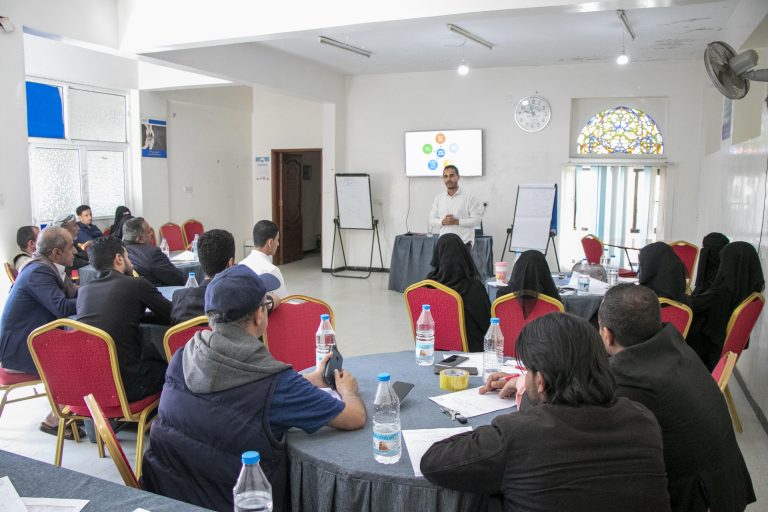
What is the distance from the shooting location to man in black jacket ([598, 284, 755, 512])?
5.78 ft

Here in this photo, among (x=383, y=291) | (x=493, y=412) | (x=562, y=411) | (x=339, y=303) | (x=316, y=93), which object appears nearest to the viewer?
(x=562, y=411)

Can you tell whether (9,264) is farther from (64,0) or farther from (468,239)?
(468,239)

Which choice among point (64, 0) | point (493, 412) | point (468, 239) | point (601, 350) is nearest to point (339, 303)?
point (468, 239)

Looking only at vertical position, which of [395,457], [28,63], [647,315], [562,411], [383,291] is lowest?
[383,291]

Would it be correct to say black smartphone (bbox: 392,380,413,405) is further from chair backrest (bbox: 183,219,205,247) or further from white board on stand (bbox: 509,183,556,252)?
chair backrest (bbox: 183,219,205,247)

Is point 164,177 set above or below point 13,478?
above

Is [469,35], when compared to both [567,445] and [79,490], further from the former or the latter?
[79,490]

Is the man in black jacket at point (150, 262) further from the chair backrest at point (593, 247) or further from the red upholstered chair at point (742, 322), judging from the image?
the chair backrest at point (593, 247)

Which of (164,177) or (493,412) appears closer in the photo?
(493,412)

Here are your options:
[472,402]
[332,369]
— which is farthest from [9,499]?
[472,402]

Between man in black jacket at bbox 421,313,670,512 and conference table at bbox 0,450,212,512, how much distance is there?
2.37ft

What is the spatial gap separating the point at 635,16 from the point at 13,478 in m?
7.13

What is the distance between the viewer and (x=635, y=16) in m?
6.72

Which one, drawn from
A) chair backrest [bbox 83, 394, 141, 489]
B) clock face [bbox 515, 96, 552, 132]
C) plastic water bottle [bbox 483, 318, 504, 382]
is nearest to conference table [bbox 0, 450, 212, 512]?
chair backrest [bbox 83, 394, 141, 489]
